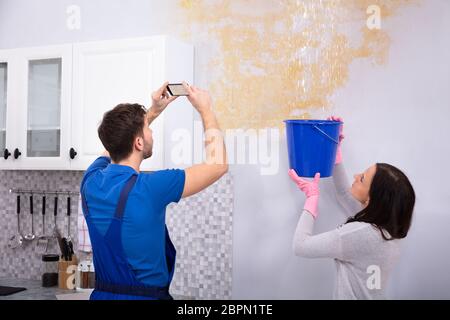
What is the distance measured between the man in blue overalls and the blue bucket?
442 millimetres

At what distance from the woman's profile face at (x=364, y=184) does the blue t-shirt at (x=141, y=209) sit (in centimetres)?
77

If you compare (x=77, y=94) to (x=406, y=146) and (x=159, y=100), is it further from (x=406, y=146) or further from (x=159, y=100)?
(x=406, y=146)

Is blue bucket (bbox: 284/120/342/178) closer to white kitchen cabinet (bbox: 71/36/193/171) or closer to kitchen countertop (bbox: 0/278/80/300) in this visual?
white kitchen cabinet (bbox: 71/36/193/171)

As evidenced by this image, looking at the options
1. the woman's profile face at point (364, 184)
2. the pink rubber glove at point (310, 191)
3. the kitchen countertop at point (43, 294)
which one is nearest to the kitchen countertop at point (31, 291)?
the kitchen countertop at point (43, 294)

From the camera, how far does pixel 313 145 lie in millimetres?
2418

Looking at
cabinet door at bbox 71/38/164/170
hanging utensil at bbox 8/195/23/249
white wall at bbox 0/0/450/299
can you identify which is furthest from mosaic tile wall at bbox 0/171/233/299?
hanging utensil at bbox 8/195/23/249

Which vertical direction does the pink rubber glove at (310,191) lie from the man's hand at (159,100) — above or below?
below

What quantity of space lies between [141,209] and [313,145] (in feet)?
2.69

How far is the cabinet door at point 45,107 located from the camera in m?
3.01

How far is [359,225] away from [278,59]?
106 centimetres

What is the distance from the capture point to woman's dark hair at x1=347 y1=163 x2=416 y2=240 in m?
2.17

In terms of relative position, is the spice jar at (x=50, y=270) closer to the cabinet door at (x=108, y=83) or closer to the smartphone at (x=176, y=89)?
the cabinet door at (x=108, y=83)

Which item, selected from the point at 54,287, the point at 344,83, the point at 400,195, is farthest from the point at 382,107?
the point at 54,287

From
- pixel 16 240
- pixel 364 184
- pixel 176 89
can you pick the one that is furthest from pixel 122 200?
pixel 16 240
